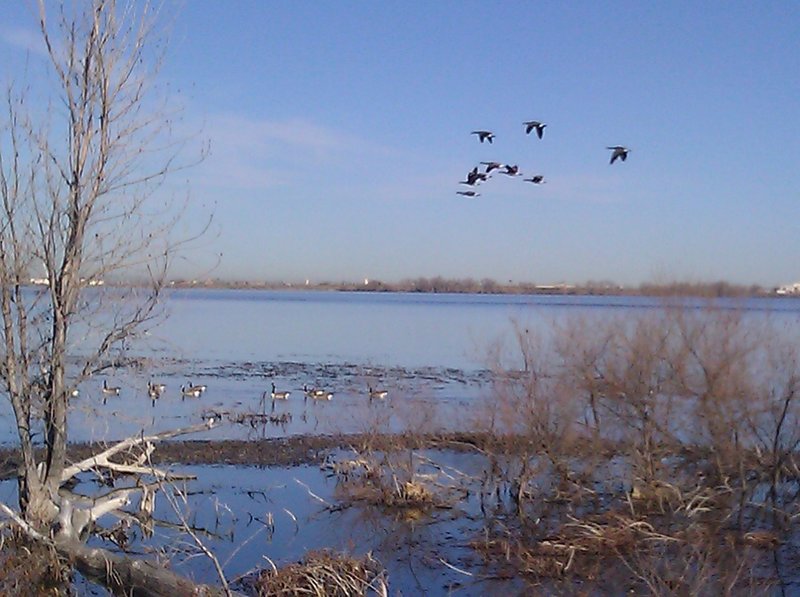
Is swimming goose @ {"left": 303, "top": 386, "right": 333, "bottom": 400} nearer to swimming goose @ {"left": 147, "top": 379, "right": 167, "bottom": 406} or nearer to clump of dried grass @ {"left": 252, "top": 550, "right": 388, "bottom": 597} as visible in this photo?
swimming goose @ {"left": 147, "top": 379, "right": 167, "bottom": 406}

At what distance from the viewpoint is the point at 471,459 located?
58.5 feet

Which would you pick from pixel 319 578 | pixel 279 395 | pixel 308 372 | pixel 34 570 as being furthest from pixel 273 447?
pixel 308 372

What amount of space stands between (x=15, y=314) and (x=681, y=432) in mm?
9941

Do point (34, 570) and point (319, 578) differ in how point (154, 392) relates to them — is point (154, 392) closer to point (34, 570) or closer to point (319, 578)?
point (34, 570)

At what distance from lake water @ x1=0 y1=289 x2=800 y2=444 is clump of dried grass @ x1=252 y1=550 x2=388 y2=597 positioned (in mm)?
2543

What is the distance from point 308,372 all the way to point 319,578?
20.3 meters

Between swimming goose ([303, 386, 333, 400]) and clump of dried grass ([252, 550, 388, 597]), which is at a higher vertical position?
swimming goose ([303, 386, 333, 400])

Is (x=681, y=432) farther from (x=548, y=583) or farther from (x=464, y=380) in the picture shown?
(x=464, y=380)

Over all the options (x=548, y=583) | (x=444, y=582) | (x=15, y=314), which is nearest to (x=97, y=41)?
(x=15, y=314)

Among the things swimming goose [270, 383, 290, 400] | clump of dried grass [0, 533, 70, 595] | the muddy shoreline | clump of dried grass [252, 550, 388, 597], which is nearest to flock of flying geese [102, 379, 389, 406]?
swimming goose [270, 383, 290, 400]

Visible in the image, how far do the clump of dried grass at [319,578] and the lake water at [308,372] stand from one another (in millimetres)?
2543

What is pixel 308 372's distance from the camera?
30.4 meters

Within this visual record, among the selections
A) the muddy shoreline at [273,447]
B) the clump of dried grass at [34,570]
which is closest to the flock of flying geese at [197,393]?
the muddy shoreline at [273,447]

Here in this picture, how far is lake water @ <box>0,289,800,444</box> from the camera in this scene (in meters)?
16.4
